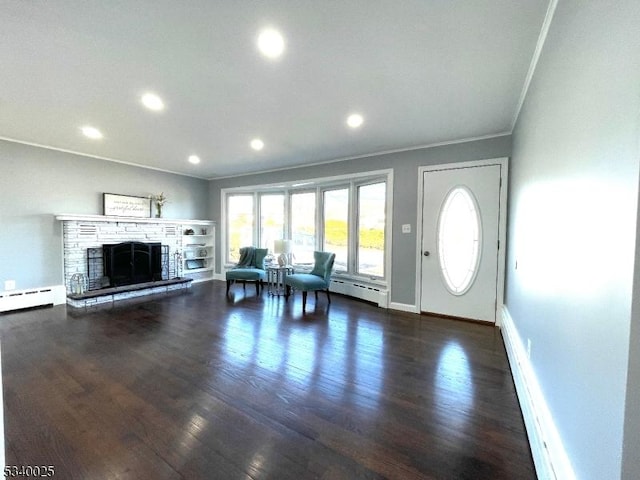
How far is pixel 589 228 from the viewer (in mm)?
1024

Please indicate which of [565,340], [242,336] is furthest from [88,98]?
[565,340]

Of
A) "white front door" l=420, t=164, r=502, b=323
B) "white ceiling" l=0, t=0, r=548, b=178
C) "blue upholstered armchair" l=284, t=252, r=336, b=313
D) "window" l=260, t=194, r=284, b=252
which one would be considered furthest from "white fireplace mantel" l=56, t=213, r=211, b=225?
"white front door" l=420, t=164, r=502, b=323

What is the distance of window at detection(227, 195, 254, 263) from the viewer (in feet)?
22.1

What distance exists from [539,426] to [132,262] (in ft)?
20.0

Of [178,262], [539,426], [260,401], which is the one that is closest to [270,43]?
[260,401]

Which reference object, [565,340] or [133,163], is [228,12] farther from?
[133,163]

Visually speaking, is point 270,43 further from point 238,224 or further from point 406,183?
point 238,224

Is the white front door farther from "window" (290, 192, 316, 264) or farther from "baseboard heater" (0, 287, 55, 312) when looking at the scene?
"baseboard heater" (0, 287, 55, 312)

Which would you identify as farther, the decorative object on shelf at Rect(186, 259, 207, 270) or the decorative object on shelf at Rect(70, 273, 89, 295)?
the decorative object on shelf at Rect(186, 259, 207, 270)

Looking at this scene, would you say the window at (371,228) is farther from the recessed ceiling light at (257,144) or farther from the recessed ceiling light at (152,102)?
the recessed ceiling light at (152,102)

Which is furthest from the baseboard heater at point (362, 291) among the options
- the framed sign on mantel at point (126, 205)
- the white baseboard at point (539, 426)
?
the framed sign on mantel at point (126, 205)

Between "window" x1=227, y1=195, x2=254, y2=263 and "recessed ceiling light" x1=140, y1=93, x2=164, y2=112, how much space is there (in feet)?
11.8

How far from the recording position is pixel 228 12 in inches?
68.6

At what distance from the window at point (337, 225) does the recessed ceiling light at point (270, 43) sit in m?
3.33
